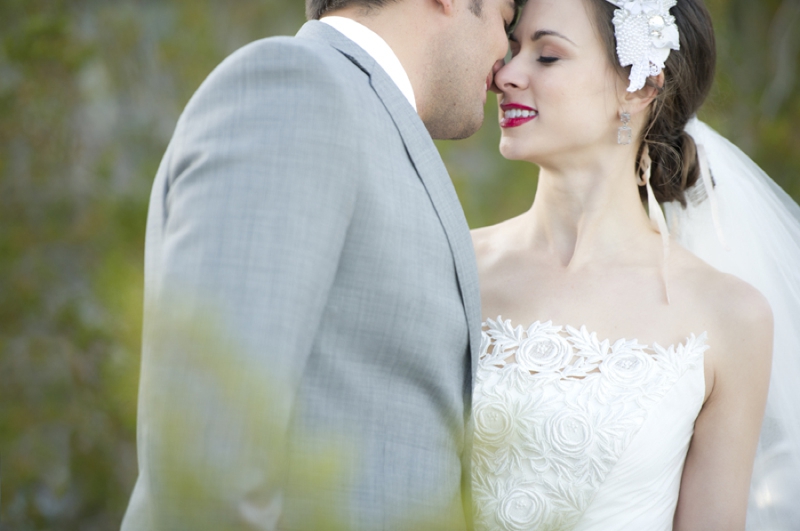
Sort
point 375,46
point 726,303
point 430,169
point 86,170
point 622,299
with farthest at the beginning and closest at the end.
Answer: point 86,170 → point 622,299 → point 726,303 → point 375,46 → point 430,169

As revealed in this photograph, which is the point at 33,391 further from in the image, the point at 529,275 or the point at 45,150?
the point at 529,275

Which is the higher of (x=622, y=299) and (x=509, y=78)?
(x=509, y=78)

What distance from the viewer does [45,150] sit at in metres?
4.19

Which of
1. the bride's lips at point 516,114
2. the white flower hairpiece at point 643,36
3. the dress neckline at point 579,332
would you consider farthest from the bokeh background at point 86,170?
the dress neckline at point 579,332

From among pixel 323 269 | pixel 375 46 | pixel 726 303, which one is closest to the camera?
pixel 323 269

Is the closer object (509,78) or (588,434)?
(588,434)

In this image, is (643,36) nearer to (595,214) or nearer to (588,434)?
(595,214)

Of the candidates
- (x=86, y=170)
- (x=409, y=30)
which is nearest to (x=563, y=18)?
(x=409, y=30)

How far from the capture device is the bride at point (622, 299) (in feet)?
6.66

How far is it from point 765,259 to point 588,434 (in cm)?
96

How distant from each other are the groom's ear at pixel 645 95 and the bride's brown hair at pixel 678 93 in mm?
11

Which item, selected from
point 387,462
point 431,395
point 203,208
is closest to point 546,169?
point 431,395

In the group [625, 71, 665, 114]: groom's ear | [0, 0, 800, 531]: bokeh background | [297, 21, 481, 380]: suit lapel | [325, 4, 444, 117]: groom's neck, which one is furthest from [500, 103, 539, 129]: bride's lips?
[0, 0, 800, 531]: bokeh background

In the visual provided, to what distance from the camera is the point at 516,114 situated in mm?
2291
